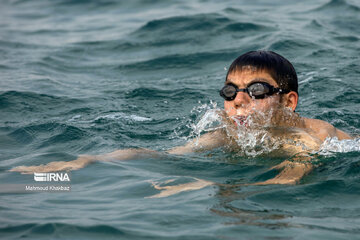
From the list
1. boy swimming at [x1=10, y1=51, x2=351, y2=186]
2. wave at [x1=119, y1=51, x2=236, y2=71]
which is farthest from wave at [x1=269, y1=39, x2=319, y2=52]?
boy swimming at [x1=10, y1=51, x2=351, y2=186]

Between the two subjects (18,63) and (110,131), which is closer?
(110,131)

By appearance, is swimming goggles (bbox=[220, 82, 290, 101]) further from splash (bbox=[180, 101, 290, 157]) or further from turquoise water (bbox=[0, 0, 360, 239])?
turquoise water (bbox=[0, 0, 360, 239])

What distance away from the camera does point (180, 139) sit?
701 cm

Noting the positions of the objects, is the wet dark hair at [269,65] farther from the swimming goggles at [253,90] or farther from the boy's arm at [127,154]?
the boy's arm at [127,154]

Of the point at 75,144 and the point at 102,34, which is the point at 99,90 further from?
the point at 102,34

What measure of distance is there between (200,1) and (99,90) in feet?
23.5

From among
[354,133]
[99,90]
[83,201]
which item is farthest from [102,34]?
[83,201]

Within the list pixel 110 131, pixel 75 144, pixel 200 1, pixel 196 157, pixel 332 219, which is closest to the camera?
pixel 332 219

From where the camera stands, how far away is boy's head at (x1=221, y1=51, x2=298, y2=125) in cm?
573

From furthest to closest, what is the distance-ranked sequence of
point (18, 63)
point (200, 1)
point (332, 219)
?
point (200, 1), point (18, 63), point (332, 219)

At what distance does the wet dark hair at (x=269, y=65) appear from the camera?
5.78m

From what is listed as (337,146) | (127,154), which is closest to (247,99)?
(337,146)

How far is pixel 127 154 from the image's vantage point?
6047 millimetres

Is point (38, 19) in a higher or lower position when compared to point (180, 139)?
higher
